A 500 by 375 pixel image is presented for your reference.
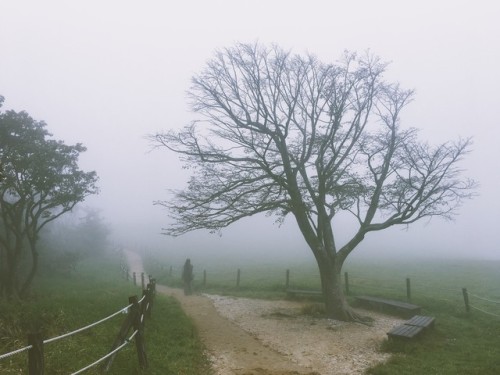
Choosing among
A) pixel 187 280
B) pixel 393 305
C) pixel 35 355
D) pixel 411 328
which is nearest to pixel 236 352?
pixel 411 328

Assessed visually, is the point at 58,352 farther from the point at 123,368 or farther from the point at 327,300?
the point at 327,300

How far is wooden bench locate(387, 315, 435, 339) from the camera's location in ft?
35.7

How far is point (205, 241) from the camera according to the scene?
97.9m

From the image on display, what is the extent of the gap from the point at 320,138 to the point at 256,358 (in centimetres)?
1010

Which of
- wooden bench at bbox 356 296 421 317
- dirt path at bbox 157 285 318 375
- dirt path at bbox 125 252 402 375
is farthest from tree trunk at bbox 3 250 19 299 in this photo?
wooden bench at bbox 356 296 421 317

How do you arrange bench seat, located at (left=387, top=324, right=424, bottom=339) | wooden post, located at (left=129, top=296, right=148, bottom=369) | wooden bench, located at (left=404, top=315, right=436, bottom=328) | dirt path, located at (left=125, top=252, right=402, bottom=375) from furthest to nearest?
wooden bench, located at (left=404, top=315, right=436, bottom=328) → bench seat, located at (left=387, top=324, right=424, bottom=339) → dirt path, located at (left=125, top=252, right=402, bottom=375) → wooden post, located at (left=129, top=296, right=148, bottom=369)

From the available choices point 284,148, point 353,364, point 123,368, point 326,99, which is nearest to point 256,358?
point 353,364

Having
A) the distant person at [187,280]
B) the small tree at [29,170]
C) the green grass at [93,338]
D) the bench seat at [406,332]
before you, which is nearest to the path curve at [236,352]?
the green grass at [93,338]

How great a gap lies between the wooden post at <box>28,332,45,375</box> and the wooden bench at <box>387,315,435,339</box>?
32.3ft

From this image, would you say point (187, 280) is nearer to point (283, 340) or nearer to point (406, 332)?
point (283, 340)

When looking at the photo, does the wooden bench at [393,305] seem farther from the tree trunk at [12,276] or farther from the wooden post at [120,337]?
the tree trunk at [12,276]

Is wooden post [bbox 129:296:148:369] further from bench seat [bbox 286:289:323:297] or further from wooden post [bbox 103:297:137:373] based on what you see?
bench seat [bbox 286:289:323:297]

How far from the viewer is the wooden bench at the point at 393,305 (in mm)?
16203

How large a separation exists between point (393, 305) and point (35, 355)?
1594 cm
